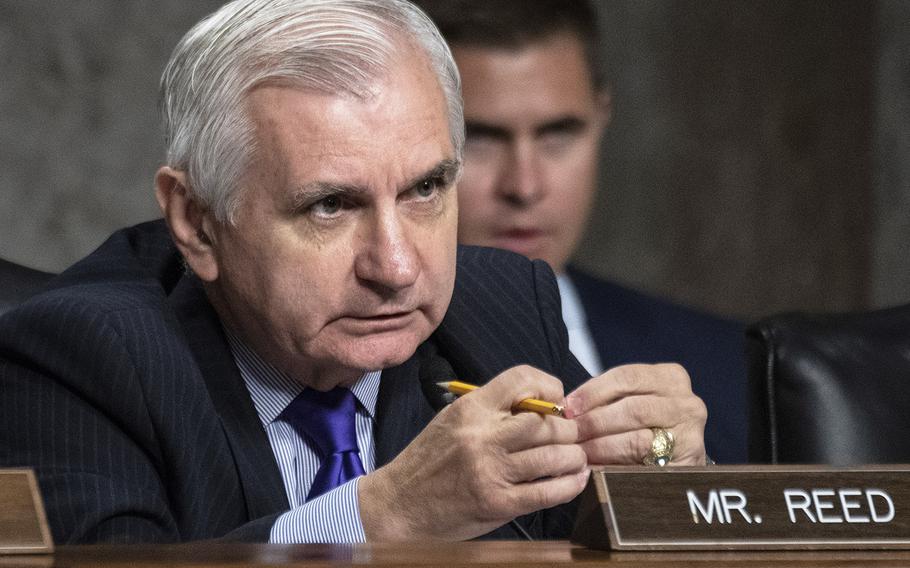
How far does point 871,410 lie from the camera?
2066 millimetres

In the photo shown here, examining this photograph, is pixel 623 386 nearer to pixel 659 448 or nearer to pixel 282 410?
pixel 659 448

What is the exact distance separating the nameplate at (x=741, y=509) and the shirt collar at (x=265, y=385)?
2.76 ft

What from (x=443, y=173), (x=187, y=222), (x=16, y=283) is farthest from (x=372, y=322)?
(x=16, y=283)

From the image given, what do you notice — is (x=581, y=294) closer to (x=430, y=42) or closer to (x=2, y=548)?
(x=430, y=42)

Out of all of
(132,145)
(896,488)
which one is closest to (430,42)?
→ (896,488)

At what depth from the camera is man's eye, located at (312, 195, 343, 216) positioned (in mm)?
Result: 1813

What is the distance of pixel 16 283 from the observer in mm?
2156

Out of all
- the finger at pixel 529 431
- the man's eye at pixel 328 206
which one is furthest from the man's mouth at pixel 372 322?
the finger at pixel 529 431

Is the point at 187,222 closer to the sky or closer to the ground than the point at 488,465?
closer to the sky

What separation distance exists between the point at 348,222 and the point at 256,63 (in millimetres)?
235

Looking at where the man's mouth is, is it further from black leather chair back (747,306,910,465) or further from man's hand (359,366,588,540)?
black leather chair back (747,306,910,465)

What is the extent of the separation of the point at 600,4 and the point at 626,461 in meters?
2.49

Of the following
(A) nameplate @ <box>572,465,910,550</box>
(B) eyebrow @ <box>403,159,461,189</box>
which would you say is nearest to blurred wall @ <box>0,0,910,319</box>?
(B) eyebrow @ <box>403,159,461,189</box>

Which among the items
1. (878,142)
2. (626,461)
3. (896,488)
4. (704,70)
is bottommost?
(878,142)
